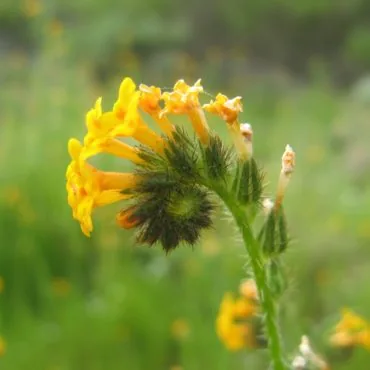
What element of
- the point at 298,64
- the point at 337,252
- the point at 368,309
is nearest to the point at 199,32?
the point at 298,64

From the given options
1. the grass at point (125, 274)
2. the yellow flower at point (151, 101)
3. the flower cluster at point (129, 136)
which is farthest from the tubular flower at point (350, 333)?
the yellow flower at point (151, 101)

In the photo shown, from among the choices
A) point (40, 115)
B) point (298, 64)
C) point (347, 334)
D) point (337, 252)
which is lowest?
point (347, 334)

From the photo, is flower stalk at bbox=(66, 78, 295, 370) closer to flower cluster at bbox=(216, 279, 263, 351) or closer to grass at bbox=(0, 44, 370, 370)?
grass at bbox=(0, 44, 370, 370)

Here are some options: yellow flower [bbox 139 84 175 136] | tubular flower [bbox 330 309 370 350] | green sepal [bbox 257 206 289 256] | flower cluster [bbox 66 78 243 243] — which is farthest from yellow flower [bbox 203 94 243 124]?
tubular flower [bbox 330 309 370 350]

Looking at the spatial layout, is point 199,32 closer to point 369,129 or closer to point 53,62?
point 369,129

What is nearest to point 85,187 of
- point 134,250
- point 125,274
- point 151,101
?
point 151,101
